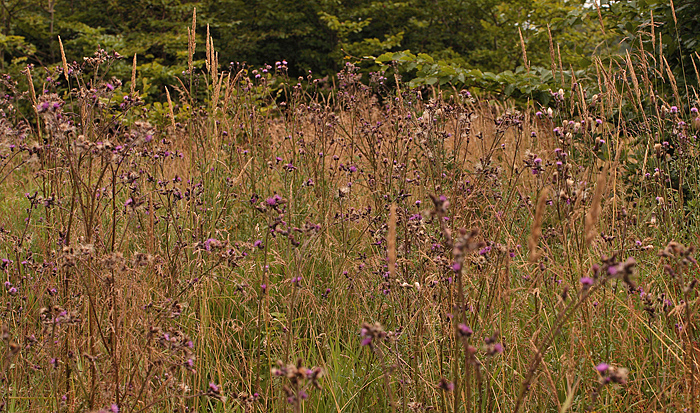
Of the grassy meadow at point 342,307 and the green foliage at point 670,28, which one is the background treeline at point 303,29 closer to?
the green foliage at point 670,28

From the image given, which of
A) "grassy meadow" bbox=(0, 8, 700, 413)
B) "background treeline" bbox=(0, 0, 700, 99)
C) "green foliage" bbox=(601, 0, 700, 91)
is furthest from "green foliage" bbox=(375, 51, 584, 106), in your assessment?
"background treeline" bbox=(0, 0, 700, 99)

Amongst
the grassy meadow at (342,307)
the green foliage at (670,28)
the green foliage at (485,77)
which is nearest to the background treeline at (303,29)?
the green foliage at (485,77)

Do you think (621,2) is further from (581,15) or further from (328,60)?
(328,60)

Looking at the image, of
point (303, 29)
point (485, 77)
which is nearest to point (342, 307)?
point (485, 77)

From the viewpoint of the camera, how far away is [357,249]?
10.2 ft

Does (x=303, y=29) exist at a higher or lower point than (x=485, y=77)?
higher

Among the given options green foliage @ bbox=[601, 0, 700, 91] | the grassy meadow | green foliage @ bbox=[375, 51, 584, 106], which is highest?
green foliage @ bbox=[601, 0, 700, 91]

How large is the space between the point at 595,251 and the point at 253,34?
44.8 feet

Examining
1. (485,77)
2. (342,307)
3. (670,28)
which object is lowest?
(342,307)

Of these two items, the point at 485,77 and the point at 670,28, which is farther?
the point at 485,77

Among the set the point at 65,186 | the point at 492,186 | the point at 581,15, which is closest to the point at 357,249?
the point at 492,186

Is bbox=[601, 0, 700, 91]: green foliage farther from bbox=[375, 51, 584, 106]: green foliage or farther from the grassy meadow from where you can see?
the grassy meadow

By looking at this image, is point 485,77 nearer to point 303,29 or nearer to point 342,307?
point 342,307

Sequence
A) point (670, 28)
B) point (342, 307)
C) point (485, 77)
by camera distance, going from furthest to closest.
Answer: point (485, 77)
point (670, 28)
point (342, 307)
